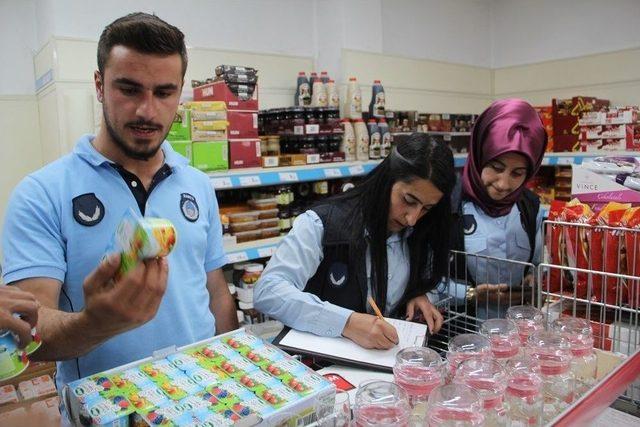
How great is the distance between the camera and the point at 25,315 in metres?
0.82

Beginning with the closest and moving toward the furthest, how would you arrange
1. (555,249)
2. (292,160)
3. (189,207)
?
(555,249)
(189,207)
(292,160)

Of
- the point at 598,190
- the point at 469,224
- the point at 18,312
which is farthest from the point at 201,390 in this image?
the point at 469,224

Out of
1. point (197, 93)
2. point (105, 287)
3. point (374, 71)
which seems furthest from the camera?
point (374, 71)

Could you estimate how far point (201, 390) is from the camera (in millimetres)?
967

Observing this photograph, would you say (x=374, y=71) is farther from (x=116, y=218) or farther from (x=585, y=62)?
(x=116, y=218)

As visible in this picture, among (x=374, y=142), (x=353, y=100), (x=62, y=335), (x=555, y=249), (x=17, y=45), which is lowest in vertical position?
(x=62, y=335)

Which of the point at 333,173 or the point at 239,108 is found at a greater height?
the point at 239,108

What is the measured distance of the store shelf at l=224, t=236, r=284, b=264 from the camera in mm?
3168

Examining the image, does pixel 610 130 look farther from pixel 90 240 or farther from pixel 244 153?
pixel 90 240

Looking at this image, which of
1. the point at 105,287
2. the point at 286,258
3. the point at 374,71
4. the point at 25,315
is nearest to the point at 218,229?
the point at 286,258

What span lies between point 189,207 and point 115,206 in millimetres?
257

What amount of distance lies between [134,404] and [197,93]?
2872mm

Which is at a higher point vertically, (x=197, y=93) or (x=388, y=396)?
(x=197, y=93)

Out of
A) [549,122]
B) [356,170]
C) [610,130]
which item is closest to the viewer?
[356,170]
